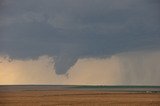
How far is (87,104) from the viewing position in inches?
554

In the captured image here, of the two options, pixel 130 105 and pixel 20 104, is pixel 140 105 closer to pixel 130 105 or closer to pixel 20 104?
pixel 130 105

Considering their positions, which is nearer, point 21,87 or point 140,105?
point 140,105

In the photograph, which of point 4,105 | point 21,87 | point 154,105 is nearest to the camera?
point 4,105

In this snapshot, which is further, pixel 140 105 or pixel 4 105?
pixel 140 105

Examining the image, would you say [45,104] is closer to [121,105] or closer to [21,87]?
[121,105]

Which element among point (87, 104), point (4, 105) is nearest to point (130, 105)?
point (87, 104)

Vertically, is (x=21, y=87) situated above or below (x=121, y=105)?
above

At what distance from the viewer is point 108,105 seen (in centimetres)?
1373

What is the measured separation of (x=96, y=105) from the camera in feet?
45.6

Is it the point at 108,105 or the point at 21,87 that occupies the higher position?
the point at 21,87

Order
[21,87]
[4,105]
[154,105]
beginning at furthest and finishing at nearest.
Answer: [21,87] < [154,105] < [4,105]

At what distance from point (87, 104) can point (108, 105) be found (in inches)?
32.7

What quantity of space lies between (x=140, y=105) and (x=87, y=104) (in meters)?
1.95

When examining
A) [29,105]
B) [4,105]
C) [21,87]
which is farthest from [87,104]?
[21,87]
